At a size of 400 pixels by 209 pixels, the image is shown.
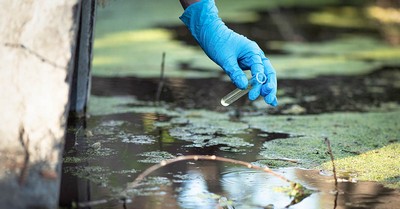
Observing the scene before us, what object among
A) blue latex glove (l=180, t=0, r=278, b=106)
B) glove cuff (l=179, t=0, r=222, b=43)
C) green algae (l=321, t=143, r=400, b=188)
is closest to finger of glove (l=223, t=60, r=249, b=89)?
blue latex glove (l=180, t=0, r=278, b=106)

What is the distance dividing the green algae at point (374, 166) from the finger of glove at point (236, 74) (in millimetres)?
347

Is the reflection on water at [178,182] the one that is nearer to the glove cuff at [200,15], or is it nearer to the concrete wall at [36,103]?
the concrete wall at [36,103]

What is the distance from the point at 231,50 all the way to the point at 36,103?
854mm

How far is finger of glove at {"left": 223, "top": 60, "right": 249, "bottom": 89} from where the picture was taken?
2.49 m

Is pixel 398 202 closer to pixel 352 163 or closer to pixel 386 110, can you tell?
pixel 352 163

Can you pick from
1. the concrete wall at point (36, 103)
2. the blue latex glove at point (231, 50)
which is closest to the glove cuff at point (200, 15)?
the blue latex glove at point (231, 50)

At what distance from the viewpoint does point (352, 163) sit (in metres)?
2.52

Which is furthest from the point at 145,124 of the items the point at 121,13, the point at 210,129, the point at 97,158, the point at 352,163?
the point at 121,13

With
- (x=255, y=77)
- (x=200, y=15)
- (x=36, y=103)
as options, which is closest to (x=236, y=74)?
(x=255, y=77)

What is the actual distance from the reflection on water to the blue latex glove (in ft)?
0.78

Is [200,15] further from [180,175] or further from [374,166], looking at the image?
[374,166]

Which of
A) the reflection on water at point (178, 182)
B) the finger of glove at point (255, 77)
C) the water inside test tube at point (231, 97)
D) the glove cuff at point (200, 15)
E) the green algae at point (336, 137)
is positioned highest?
the glove cuff at point (200, 15)

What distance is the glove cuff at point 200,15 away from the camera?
2604mm

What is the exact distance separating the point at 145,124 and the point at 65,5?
1.22m
